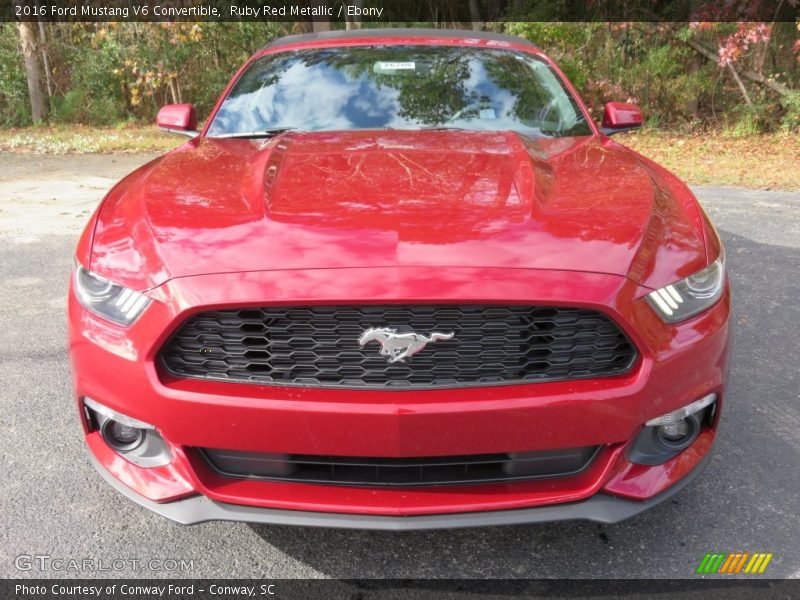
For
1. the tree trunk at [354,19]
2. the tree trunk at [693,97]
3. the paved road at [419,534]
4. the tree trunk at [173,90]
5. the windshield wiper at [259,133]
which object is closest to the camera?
the paved road at [419,534]

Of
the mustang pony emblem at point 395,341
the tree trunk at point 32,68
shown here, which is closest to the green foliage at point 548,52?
the tree trunk at point 32,68

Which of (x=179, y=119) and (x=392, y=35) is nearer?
(x=179, y=119)

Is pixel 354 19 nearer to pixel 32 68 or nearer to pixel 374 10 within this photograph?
pixel 374 10

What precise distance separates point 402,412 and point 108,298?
909mm

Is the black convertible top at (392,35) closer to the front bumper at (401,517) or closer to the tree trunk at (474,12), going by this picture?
the front bumper at (401,517)

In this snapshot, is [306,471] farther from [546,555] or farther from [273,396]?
[546,555]

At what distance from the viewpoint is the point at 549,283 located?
6.06ft

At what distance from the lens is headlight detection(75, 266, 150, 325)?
1.93 meters

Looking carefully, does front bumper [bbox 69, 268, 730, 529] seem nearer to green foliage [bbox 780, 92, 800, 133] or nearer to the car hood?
the car hood

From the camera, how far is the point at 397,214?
6.76ft

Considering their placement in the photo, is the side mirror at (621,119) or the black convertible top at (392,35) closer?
the side mirror at (621,119)

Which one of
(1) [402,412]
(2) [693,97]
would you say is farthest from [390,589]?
(2) [693,97]

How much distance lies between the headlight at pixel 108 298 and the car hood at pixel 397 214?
36mm

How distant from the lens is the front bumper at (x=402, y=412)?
1814 millimetres
